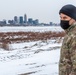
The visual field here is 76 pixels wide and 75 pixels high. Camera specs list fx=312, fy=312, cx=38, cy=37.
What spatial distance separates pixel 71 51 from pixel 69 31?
0.25m

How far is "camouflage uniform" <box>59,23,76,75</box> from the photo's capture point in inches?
140

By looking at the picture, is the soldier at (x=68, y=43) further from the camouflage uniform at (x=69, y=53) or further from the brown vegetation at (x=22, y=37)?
the brown vegetation at (x=22, y=37)

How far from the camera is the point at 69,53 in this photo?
3.61 metres

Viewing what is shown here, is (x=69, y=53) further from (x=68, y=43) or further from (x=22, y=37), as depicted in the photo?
(x=22, y=37)

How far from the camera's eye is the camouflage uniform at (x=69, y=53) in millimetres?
3557

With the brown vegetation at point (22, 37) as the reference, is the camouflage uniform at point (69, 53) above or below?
above

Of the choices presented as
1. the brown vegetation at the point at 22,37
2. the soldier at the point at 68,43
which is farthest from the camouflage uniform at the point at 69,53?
the brown vegetation at the point at 22,37

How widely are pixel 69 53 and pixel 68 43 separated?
116 mm

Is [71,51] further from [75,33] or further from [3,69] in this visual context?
[3,69]

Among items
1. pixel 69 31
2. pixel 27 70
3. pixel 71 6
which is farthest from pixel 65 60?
pixel 27 70

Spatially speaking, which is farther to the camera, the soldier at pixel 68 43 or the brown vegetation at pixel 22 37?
the brown vegetation at pixel 22 37

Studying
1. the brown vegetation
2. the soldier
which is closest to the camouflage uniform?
the soldier

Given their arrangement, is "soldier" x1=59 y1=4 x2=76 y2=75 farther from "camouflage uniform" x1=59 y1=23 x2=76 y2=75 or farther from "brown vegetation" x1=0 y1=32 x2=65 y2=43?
"brown vegetation" x1=0 y1=32 x2=65 y2=43

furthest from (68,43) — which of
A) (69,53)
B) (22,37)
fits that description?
(22,37)
